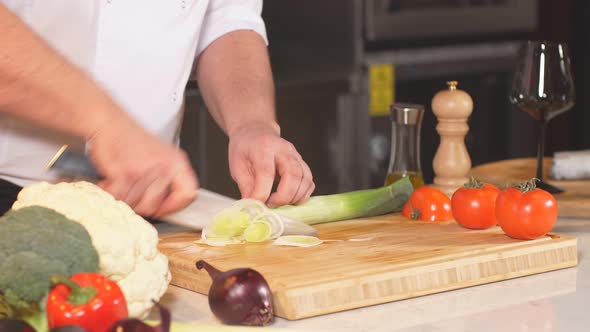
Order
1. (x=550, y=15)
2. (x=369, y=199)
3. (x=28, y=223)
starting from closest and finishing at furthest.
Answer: (x=28, y=223) → (x=369, y=199) → (x=550, y=15)

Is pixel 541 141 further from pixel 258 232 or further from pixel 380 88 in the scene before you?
pixel 380 88

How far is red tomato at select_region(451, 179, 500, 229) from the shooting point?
1.69 meters

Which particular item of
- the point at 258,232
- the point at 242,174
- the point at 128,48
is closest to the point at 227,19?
the point at 128,48

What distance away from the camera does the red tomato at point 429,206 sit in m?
1.81

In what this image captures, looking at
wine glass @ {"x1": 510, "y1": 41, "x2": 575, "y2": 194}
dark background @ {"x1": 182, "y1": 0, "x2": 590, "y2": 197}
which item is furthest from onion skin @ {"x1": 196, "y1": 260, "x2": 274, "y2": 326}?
dark background @ {"x1": 182, "y1": 0, "x2": 590, "y2": 197}

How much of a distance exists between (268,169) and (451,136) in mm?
433

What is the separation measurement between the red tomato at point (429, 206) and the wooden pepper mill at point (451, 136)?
0.18m

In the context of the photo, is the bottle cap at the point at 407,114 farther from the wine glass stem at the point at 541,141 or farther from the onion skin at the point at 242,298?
the onion skin at the point at 242,298

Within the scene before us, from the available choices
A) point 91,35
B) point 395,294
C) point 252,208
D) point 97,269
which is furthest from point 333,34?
point 97,269

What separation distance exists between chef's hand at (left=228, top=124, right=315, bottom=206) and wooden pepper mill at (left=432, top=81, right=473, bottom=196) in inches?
13.1

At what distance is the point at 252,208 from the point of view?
1.66 metres

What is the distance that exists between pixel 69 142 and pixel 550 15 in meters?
2.81

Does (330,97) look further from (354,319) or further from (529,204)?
(354,319)

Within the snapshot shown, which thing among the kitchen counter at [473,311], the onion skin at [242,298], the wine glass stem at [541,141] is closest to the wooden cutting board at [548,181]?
the wine glass stem at [541,141]
